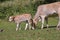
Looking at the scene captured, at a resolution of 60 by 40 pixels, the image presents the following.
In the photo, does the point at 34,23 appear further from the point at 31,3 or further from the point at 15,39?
the point at 31,3

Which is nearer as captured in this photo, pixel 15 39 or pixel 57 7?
pixel 15 39

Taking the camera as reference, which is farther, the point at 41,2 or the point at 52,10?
the point at 41,2

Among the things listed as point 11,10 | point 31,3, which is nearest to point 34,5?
point 31,3

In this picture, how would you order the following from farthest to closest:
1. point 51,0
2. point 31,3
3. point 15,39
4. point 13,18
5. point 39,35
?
1. point 51,0
2. point 31,3
3. point 13,18
4. point 39,35
5. point 15,39

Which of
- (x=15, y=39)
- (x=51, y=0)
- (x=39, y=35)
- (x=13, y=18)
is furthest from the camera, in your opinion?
(x=51, y=0)

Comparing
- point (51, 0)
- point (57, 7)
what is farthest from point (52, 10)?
point (51, 0)

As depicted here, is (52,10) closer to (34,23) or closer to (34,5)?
(34,23)

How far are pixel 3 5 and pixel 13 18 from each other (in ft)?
30.6

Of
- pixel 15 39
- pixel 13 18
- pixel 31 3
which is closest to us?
pixel 15 39

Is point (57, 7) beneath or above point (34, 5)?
above

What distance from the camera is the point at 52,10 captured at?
672 inches

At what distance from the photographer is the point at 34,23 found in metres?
16.5

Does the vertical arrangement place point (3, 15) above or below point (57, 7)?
below

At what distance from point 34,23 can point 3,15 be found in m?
8.94
